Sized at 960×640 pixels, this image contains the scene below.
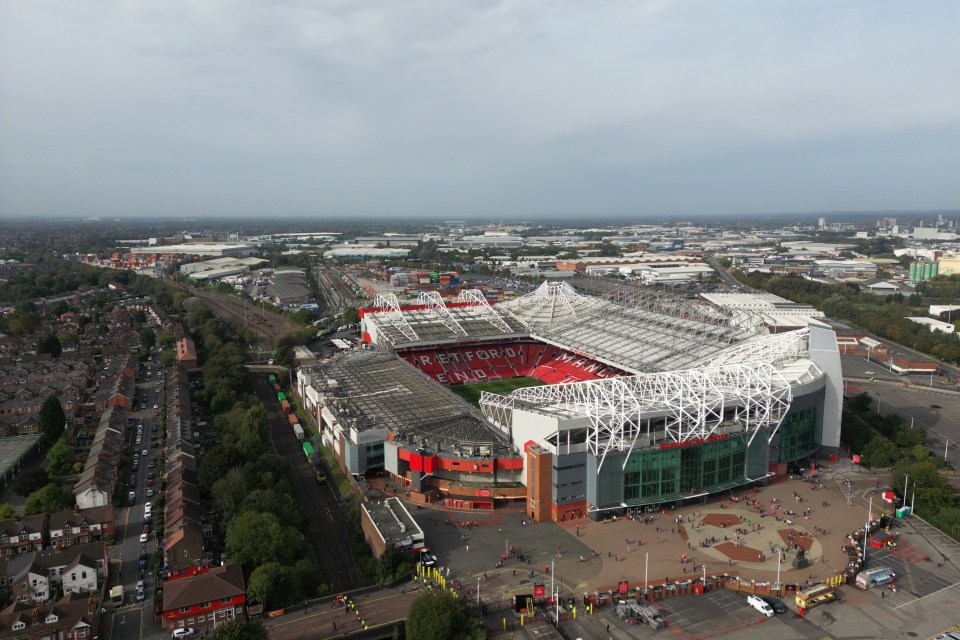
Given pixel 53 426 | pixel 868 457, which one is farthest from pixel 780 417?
pixel 53 426

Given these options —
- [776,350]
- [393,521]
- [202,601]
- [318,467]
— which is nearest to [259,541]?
[202,601]

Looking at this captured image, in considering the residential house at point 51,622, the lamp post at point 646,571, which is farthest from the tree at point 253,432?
the lamp post at point 646,571

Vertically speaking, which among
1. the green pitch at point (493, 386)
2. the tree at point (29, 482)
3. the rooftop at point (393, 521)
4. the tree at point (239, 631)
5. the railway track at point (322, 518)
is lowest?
the railway track at point (322, 518)

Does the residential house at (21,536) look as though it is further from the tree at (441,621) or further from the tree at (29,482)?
the tree at (441,621)

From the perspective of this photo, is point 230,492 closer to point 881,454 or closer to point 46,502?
point 46,502

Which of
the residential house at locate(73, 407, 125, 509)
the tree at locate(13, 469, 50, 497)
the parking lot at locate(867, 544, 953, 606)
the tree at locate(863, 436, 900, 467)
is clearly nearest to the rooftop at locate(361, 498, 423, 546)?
the residential house at locate(73, 407, 125, 509)

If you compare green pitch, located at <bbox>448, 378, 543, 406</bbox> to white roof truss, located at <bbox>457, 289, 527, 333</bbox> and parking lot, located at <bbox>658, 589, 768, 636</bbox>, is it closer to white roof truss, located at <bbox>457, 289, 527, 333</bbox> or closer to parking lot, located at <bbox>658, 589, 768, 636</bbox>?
white roof truss, located at <bbox>457, 289, 527, 333</bbox>
